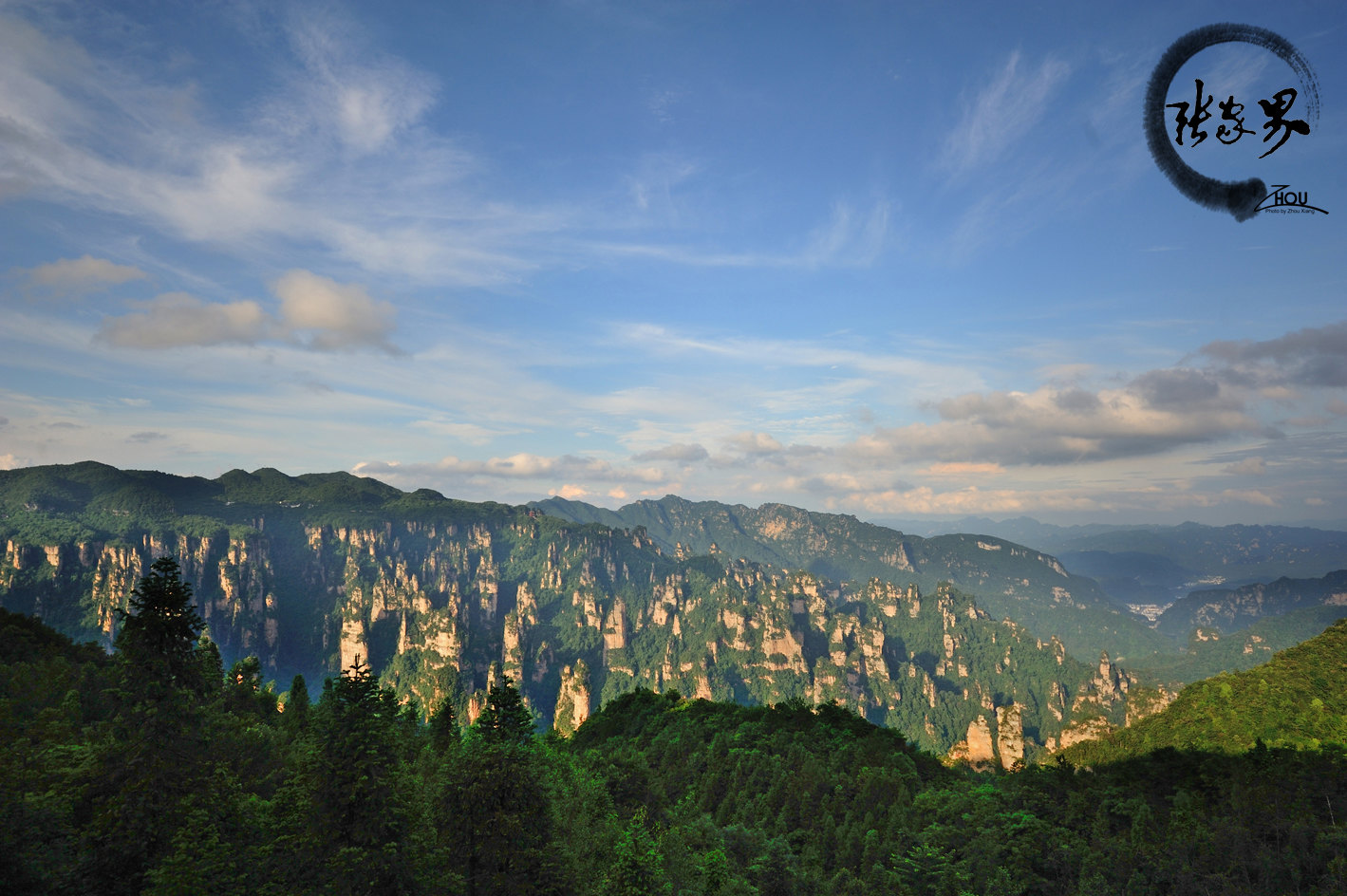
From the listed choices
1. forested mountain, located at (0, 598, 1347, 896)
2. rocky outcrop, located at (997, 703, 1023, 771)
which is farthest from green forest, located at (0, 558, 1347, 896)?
rocky outcrop, located at (997, 703, 1023, 771)

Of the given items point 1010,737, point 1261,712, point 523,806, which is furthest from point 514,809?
point 1010,737

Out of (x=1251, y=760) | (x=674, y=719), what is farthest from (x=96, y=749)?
(x=674, y=719)

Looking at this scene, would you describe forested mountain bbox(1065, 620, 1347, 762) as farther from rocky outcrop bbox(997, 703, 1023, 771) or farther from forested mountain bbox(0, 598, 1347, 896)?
rocky outcrop bbox(997, 703, 1023, 771)

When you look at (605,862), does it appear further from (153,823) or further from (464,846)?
(153,823)

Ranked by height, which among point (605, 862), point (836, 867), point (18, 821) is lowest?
point (836, 867)

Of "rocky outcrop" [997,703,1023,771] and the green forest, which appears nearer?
the green forest

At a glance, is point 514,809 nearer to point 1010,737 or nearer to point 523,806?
point 523,806
